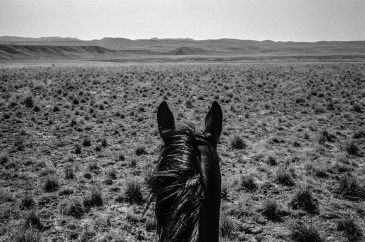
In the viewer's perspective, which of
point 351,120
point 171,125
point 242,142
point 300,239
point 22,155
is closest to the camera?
point 171,125

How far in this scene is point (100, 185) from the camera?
572cm

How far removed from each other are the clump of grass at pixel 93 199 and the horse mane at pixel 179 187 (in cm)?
402

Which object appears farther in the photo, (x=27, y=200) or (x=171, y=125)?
(x=27, y=200)

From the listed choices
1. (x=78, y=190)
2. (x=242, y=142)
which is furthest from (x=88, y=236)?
(x=242, y=142)

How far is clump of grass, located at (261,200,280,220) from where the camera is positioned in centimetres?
472

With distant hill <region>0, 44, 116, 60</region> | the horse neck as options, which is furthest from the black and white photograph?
distant hill <region>0, 44, 116, 60</region>

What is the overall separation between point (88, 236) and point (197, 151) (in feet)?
11.2

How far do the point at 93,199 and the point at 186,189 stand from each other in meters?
4.33

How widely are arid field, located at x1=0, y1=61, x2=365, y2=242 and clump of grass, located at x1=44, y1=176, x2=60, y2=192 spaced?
2 centimetres

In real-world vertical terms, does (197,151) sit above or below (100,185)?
above

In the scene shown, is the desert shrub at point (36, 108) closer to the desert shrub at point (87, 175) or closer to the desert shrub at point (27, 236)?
the desert shrub at point (87, 175)

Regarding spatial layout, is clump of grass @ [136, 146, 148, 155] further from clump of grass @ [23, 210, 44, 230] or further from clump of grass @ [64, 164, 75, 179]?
clump of grass @ [23, 210, 44, 230]

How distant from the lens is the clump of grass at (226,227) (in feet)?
13.6

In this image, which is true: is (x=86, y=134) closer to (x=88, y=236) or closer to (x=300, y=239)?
(x=88, y=236)
